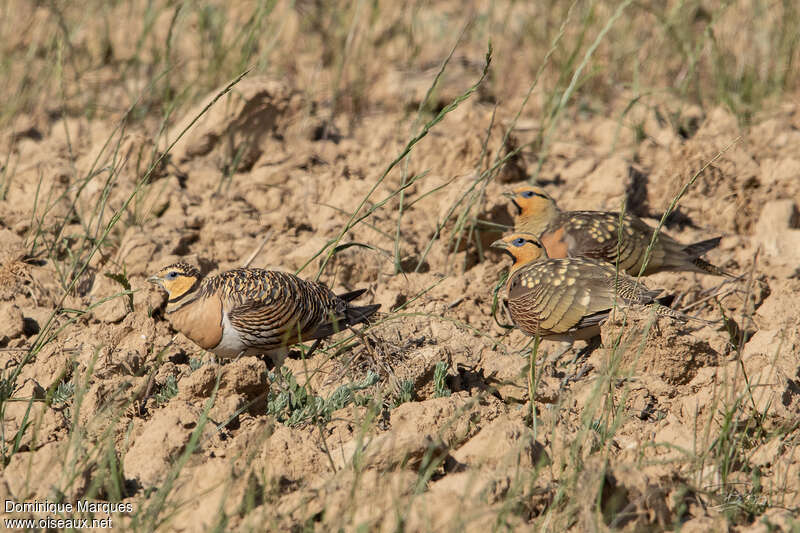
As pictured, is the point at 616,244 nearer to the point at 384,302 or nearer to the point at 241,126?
the point at 384,302

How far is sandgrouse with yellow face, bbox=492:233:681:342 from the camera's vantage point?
4.67 metres

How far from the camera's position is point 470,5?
9.13 metres

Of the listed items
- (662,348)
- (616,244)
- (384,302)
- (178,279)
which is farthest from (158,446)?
(616,244)

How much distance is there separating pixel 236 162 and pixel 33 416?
2794 mm

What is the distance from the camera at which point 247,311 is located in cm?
429

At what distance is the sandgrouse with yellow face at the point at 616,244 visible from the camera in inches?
211

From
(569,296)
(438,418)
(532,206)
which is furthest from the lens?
(532,206)

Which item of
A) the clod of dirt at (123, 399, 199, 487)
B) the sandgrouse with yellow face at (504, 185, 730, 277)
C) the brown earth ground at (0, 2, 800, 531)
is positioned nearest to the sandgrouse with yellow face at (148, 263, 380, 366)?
the brown earth ground at (0, 2, 800, 531)

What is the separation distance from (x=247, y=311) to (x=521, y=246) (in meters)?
1.87

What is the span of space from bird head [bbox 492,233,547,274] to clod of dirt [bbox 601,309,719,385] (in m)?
1.02

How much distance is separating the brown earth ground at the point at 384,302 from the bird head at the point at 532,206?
190 millimetres

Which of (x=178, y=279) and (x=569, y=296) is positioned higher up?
(x=178, y=279)

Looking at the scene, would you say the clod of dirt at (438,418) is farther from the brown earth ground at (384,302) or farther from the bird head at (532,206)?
the bird head at (532,206)

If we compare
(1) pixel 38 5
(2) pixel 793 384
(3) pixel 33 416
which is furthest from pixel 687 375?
(1) pixel 38 5
